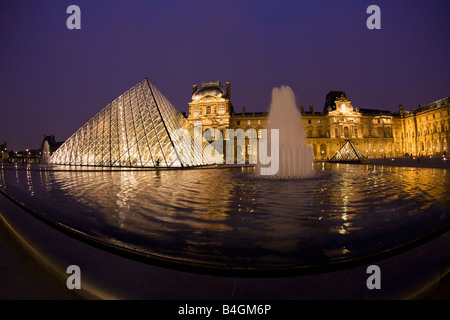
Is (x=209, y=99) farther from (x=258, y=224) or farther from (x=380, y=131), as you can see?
(x=258, y=224)

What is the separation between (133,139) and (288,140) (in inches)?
593

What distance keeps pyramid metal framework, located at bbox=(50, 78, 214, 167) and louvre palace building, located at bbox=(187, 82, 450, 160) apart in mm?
20904

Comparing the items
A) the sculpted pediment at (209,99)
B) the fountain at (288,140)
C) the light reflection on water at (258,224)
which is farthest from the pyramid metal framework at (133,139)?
the sculpted pediment at (209,99)

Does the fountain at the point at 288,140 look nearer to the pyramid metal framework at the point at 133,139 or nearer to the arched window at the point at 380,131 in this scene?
the pyramid metal framework at the point at 133,139

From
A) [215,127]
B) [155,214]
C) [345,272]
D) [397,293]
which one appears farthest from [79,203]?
[215,127]

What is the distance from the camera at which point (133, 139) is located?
2238cm

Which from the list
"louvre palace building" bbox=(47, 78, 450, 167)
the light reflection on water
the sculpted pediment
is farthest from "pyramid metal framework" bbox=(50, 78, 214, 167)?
the sculpted pediment

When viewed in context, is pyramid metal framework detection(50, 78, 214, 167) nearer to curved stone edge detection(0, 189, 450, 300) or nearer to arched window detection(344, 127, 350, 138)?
curved stone edge detection(0, 189, 450, 300)

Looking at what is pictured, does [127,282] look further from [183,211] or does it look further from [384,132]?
[384,132]

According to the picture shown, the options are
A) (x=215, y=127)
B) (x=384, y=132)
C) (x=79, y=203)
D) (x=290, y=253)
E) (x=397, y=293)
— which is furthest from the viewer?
(x=384, y=132)

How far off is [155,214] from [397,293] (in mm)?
3700

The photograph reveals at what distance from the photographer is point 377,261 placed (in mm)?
2082

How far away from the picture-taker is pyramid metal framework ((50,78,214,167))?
2106 centimetres

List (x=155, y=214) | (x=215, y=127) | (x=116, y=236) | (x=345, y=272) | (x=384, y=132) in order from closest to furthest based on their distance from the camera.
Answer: (x=345, y=272) → (x=116, y=236) → (x=155, y=214) → (x=215, y=127) → (x=384, y=132)
